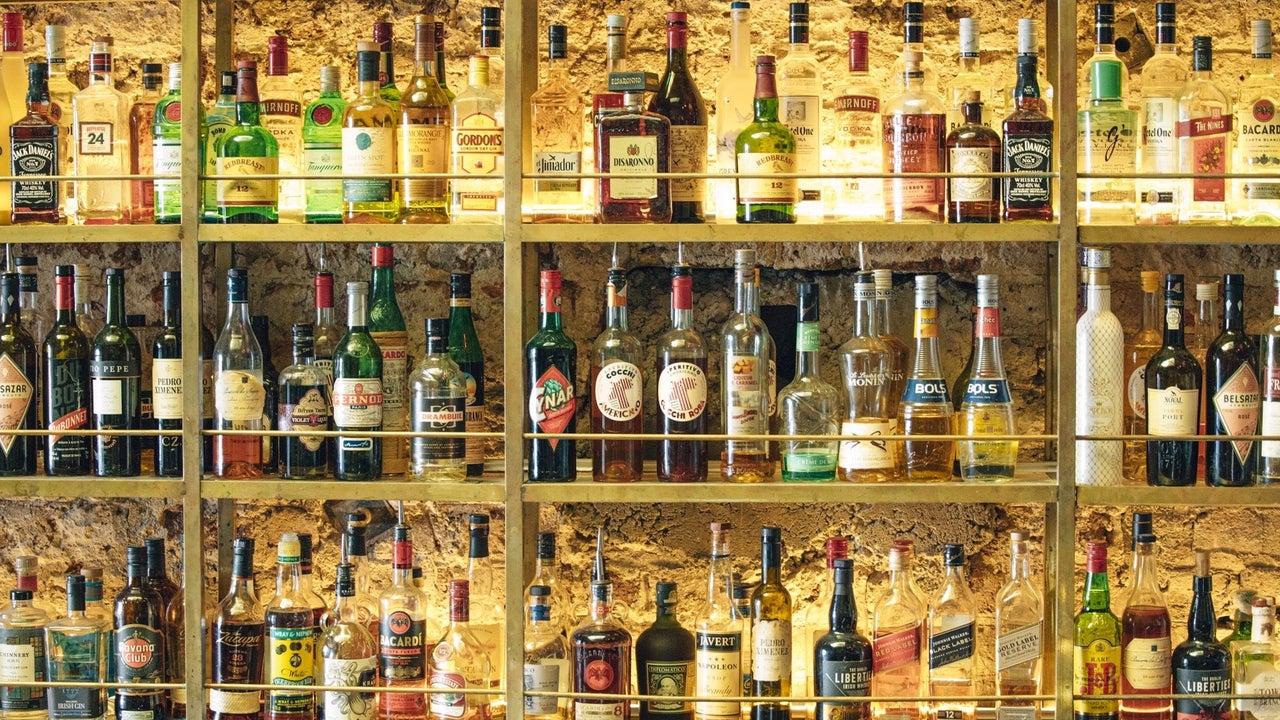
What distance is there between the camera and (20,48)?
2.19 metres

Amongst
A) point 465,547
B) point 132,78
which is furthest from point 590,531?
point 132,78

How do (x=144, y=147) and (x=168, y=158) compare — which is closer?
(x=168, y=158)

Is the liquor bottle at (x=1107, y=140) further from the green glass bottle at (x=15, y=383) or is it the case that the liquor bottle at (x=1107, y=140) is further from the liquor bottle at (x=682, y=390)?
the green glass bottle at (x=15, y=383)

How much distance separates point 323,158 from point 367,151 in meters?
0.10

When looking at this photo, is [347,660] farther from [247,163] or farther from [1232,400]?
[1232,400]

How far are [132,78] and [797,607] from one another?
1423 millimetres

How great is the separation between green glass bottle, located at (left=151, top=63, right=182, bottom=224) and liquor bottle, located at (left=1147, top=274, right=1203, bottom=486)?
1429 millimetres

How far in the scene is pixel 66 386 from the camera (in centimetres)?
213

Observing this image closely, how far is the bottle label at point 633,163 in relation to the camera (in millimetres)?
1992

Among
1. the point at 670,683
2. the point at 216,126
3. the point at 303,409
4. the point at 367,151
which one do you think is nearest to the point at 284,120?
the point at 216,126

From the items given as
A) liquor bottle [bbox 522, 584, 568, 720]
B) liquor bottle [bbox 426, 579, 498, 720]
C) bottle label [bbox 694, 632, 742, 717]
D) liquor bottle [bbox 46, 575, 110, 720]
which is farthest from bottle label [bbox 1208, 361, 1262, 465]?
liquor bottle [bbox 46, 575, 110, 720]

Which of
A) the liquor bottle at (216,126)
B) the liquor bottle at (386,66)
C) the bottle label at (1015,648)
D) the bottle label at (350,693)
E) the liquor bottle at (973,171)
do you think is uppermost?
the liquor bottle at (386,66)

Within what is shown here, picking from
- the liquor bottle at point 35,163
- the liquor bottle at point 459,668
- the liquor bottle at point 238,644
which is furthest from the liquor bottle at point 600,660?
the liquor bottle at point 35,163

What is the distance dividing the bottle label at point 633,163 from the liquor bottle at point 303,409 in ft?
1.68
